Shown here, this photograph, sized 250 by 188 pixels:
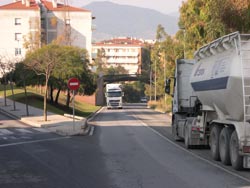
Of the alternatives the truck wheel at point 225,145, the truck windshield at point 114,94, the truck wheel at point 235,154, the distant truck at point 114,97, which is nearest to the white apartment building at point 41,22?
the distant truck at point 114,97

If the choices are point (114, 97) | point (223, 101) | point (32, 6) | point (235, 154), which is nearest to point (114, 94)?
point (114, 97)

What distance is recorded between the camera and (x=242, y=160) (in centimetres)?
1357

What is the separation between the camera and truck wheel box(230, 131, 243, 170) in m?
13.6

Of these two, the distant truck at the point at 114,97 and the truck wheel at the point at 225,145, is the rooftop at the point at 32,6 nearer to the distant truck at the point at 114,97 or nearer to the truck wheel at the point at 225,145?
the distant truck at the point at 114,97

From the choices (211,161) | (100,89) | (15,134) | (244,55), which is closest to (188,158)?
(211,161)

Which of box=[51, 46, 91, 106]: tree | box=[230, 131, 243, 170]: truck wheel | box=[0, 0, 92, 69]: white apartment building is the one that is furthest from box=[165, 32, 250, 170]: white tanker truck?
box=[0, 0, 92, 69]: white apartment building

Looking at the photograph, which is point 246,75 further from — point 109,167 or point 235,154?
point 109,167

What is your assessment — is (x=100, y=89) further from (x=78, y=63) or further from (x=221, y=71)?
(x=221, y=71)

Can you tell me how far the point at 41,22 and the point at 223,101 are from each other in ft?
317

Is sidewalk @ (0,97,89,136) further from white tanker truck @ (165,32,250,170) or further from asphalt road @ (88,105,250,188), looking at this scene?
white tanker truck @ (165,32,250,170)

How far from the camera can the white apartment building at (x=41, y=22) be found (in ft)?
342

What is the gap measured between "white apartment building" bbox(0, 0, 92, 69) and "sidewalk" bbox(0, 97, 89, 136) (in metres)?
47.1

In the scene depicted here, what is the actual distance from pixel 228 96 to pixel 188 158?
11.3ft

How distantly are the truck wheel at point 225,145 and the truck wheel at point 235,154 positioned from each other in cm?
40
